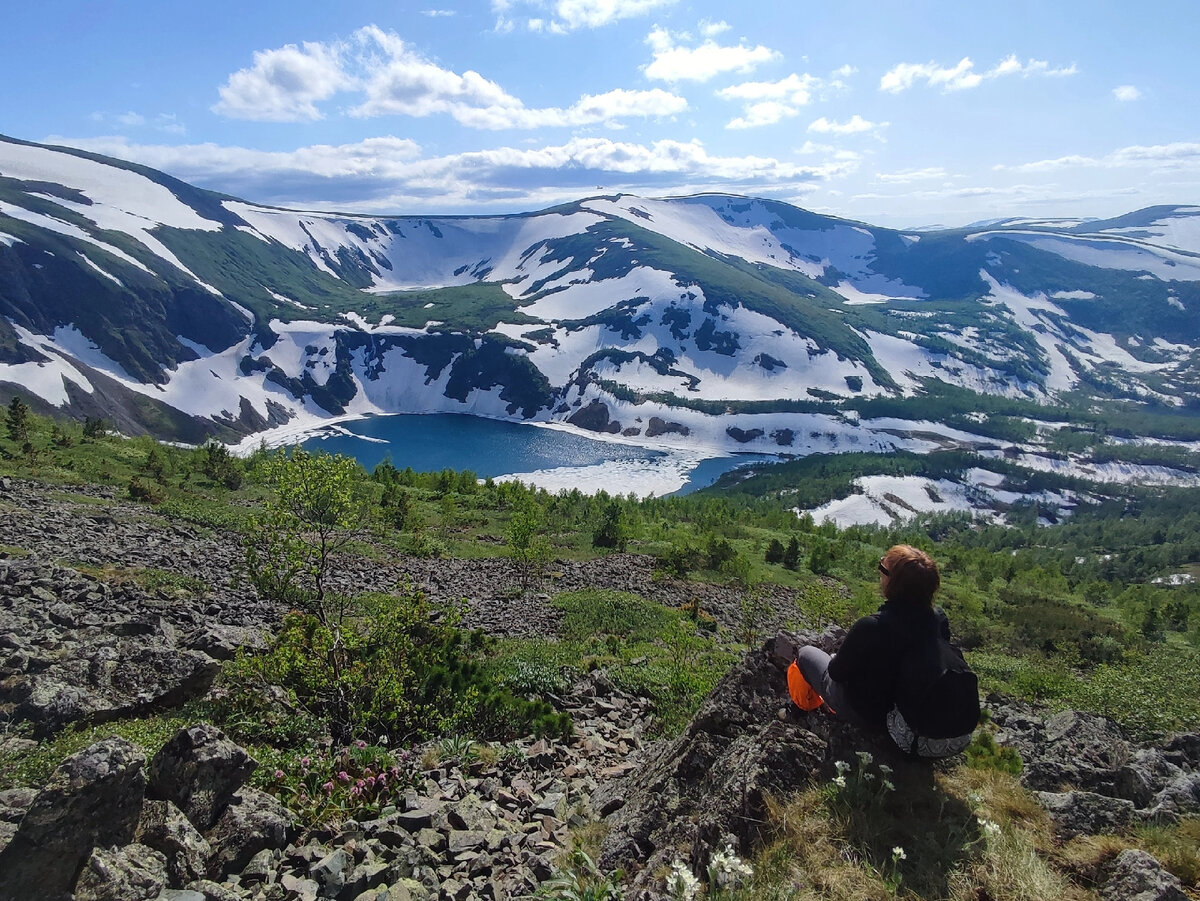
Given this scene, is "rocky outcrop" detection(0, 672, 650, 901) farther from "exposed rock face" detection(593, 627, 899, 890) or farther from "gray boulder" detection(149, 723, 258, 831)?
"exposed rock face" detection(593, 627, 899, 890)

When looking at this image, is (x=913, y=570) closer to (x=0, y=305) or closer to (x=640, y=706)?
(x=640, y=706)

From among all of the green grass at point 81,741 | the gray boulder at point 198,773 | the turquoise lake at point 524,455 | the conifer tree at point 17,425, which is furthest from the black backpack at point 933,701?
the turquoise lake at point 524,455

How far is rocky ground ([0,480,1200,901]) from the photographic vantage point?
5781 millimetres

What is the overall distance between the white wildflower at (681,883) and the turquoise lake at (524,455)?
121 meters

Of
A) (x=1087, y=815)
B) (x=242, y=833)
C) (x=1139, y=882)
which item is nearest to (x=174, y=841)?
(x=242, y=833)

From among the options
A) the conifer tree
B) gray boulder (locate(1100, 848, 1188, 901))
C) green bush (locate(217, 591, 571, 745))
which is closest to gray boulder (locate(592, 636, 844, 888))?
gray boulder (locate(1100, 848, 1188, 901))

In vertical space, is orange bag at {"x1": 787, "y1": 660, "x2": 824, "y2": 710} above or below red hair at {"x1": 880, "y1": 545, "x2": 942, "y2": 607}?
below

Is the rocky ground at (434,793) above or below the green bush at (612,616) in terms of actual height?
above

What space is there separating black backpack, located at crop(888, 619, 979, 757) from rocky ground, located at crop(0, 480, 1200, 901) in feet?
1.81

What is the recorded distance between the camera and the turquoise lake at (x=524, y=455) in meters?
138

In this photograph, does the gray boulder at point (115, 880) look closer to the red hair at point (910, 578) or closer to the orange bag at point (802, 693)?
the orange bag at point (802, 693)

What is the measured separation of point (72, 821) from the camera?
568 centimetres

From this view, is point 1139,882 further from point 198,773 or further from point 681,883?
point 198,773

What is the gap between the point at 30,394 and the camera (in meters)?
120
